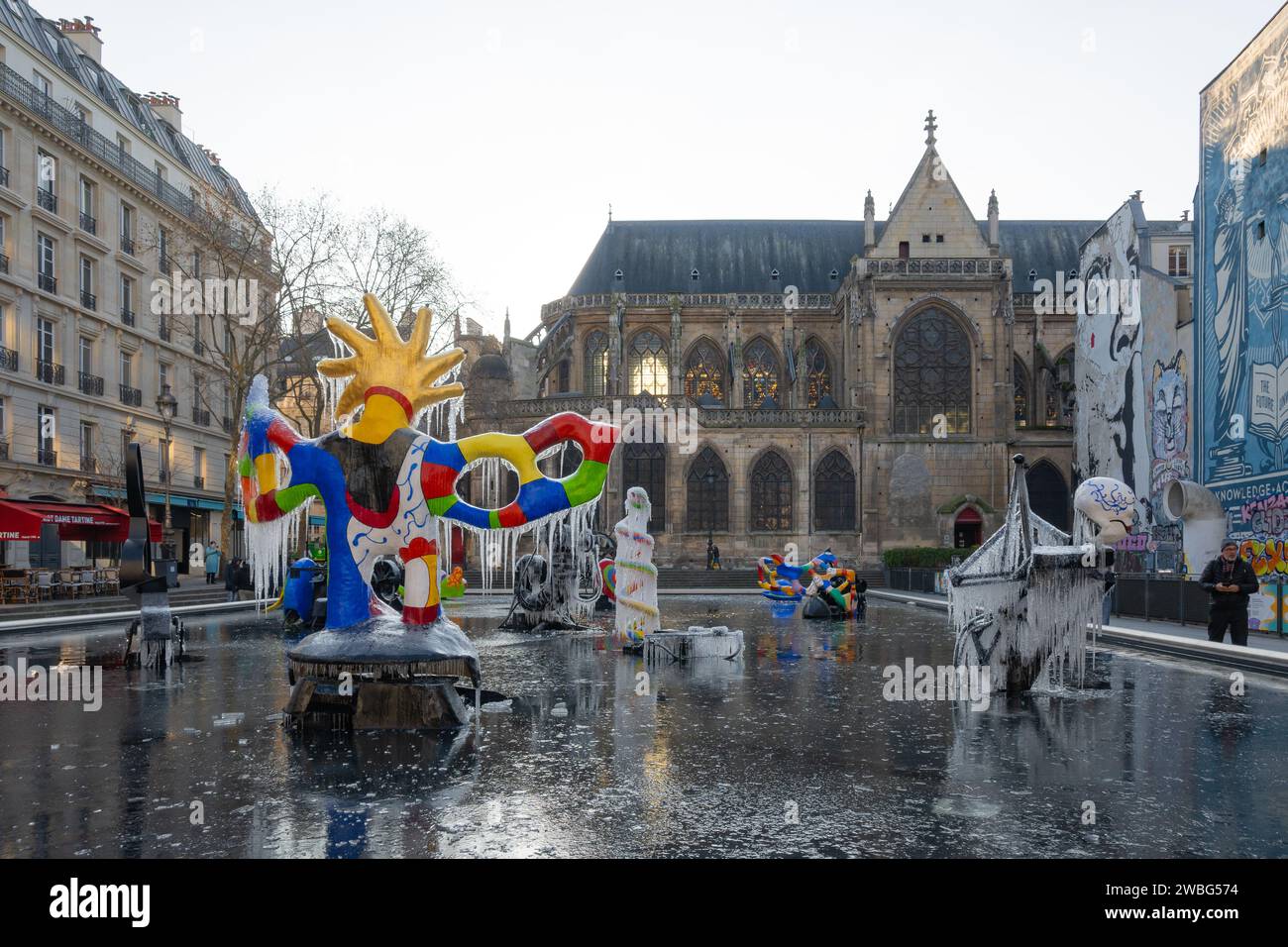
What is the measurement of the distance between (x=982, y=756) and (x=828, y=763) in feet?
3.98

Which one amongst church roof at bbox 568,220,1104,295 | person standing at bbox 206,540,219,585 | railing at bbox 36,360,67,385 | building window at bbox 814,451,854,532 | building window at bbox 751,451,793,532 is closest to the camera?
railing at bbox 36,360,67,385

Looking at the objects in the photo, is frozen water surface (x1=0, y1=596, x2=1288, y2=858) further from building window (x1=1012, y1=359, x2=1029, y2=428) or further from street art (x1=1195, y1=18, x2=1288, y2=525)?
building window (x1=1012, y1=359, x2=1029, y2=428)

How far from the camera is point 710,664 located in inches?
488

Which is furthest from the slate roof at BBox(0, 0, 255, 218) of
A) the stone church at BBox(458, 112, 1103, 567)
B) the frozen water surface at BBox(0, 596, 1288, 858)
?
the frozen water surface at BBox(0, 596, 1288, 858)

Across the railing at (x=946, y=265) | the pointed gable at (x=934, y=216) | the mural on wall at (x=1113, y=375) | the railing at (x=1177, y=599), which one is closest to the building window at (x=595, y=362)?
the railing at (x=946, y=265)

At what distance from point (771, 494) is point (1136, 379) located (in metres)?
17.4

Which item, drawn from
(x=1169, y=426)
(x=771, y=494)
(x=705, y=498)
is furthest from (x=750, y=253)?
(x=1169, y=426)

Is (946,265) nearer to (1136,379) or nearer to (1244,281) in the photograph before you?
(1136,379)

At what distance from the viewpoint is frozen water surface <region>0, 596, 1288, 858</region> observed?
484 cm

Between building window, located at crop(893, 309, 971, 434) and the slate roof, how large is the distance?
100ft

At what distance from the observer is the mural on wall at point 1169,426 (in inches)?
1039

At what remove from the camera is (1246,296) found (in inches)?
786
